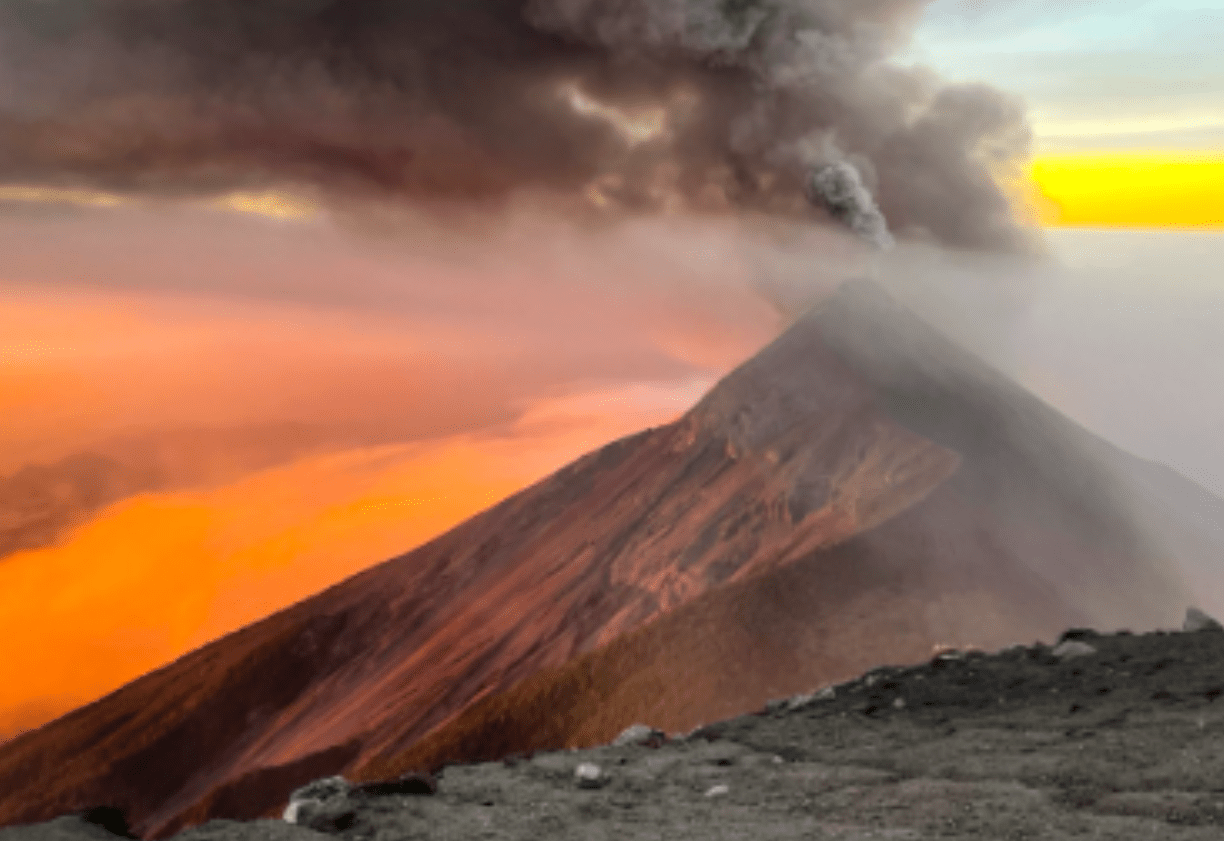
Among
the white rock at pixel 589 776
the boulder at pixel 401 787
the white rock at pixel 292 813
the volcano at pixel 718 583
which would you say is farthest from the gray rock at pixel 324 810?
the volcano at pixel 718 583

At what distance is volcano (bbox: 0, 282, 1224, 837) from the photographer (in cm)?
5150

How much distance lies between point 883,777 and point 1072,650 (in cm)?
960

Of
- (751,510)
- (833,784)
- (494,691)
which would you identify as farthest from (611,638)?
(833,784)

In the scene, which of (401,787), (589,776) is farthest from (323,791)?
(589,776)

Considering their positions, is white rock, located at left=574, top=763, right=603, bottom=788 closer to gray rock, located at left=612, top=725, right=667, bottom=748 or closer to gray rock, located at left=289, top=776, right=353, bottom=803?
gray rock, located at left=612, top=725, right=667, bottom=748

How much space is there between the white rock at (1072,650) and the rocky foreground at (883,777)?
35 cm

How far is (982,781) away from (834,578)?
4030 centimetres

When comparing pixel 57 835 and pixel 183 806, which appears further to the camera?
pixel 183 806

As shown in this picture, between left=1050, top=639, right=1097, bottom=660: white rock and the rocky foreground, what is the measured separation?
13.8 inches

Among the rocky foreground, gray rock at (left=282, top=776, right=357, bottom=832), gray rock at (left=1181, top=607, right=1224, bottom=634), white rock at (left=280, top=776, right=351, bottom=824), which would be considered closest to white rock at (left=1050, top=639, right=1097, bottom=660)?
the rocky foreground

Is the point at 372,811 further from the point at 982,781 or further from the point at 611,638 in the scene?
the point at 611,638

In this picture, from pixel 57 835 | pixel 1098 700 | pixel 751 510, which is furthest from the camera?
pixel 751 510

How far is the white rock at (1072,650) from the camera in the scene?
21.7m

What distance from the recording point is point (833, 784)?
1406 cm
